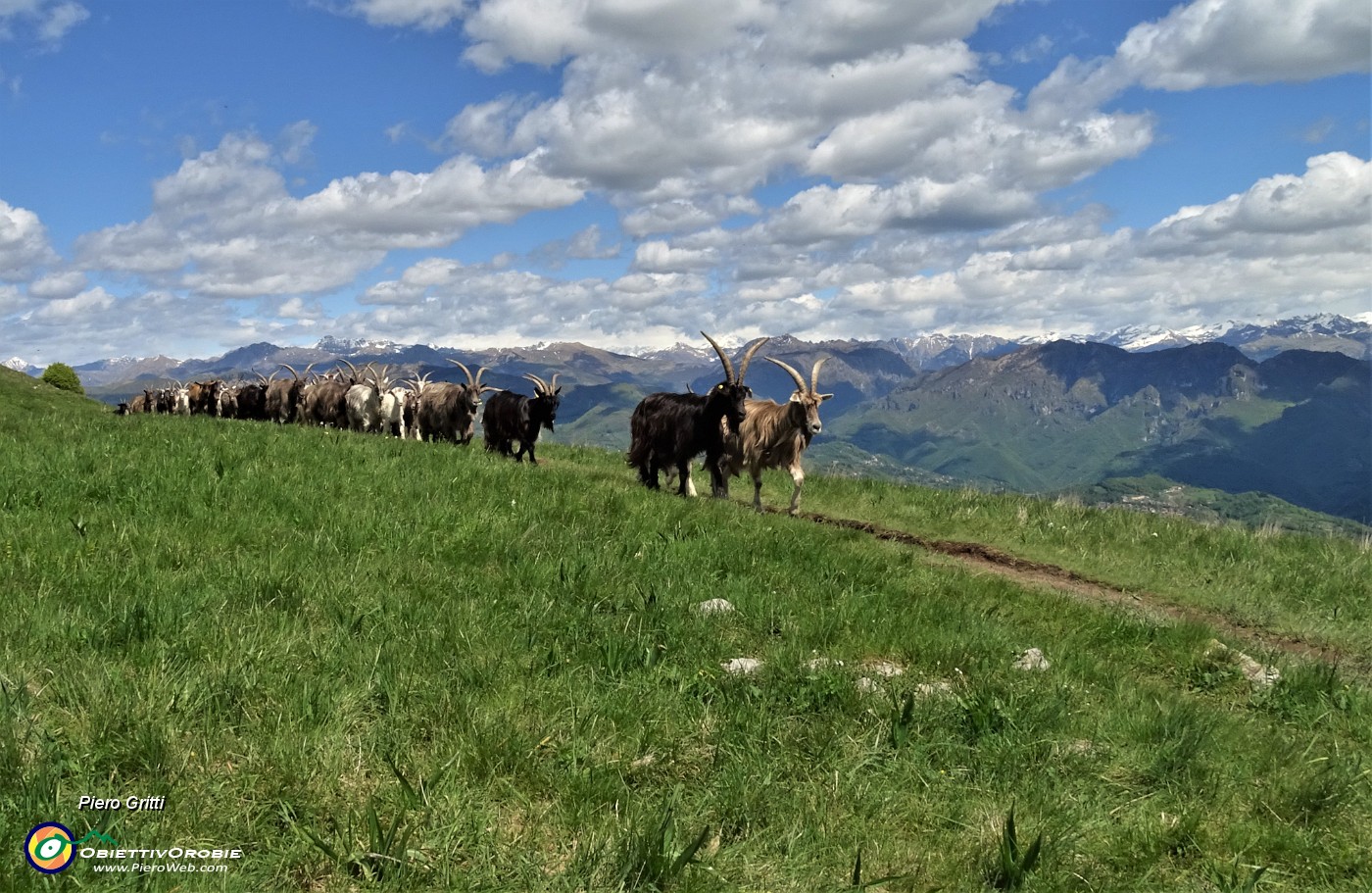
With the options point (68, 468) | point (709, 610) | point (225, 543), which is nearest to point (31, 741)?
point (225, 543)

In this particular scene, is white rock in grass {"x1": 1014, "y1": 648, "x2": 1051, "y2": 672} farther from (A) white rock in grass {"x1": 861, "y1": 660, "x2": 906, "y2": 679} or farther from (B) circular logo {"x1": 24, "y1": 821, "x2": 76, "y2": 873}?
(B) circular logo {"x1": 24, "y1": 821, "x2": 76, "y2": 873}

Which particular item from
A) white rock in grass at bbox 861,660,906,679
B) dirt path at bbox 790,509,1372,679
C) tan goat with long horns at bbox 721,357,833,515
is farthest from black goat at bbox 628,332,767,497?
white rock in grass at bbox 861,660,906,679

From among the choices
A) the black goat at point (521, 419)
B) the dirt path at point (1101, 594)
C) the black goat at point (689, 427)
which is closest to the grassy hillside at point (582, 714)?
the dirt path at point (1101, 594)

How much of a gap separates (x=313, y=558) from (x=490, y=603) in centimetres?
182

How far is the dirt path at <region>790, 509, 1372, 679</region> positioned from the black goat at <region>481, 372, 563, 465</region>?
912 cm

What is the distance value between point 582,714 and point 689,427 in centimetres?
1391

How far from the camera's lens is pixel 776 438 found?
64.3 ft

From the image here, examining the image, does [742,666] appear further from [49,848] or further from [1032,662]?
[49,848]

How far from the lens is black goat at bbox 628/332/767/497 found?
59.8ft

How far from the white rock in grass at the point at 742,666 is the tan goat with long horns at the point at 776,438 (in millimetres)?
12593

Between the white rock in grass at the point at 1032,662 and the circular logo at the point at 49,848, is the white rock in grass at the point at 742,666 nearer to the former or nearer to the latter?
the white rock in grass at the point at 1032,662

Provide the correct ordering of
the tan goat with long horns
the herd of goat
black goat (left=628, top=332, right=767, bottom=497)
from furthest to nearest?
the tan goat with long horns < the herd of goat < black goat (left=628, top=332, right=767, bottom=497)

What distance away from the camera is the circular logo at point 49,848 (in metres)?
3.05

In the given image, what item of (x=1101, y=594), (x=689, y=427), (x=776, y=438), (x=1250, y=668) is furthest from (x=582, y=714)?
(x=776, y=438)
